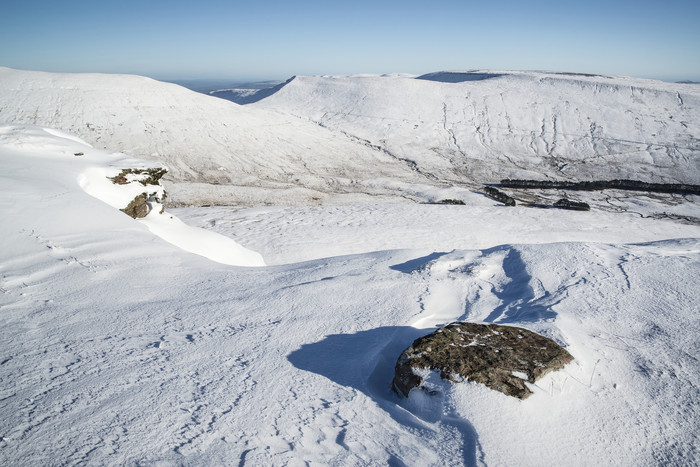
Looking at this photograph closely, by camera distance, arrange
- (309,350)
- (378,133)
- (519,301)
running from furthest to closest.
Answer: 1. (378,133)
2. (519,301)
3. (309,350)

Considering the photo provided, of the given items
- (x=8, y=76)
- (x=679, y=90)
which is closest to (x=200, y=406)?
(x=8, y=76)

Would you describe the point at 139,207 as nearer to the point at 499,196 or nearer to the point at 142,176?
the point at 142,176

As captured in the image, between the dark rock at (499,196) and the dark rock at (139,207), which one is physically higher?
the dark rock at (139,207)

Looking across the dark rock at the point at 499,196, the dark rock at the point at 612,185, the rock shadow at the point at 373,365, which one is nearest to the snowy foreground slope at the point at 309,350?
the rock shadow at the point at 373,365

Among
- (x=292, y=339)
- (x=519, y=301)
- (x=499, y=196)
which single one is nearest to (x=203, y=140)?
(x=499, y=196)

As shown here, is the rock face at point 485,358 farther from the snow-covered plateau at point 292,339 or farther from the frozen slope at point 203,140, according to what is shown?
the frozen slope at point 203,140

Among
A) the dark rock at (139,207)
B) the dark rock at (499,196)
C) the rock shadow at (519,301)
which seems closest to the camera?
the rock shadow at (519,301)

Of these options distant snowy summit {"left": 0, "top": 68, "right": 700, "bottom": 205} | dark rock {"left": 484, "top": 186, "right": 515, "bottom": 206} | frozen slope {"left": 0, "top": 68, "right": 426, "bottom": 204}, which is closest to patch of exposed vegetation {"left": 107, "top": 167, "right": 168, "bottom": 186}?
frozen slope {"left": 0, "top": 68, "right": 426, "bottom": 204}
